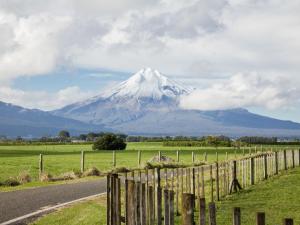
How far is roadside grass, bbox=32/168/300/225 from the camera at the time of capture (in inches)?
659

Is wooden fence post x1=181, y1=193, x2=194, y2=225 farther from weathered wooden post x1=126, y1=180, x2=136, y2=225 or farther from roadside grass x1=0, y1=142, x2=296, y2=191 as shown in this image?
roadside grass x1=0, y1=142, x2=296, y2=191

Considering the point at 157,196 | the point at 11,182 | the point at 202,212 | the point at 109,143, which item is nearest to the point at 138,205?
the point at 157,196

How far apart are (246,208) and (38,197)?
8.72 metres

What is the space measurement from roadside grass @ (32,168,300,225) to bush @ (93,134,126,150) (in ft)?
284

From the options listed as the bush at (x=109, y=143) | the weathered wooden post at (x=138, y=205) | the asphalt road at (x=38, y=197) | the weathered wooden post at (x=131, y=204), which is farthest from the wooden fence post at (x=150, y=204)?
the bush at (x=109, y=143)

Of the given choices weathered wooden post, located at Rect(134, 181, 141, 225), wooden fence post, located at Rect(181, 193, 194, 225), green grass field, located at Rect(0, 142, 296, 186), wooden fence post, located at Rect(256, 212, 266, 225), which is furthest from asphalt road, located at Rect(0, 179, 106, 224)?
wooden fence post, located at Rect(256, 212, 266, 225)

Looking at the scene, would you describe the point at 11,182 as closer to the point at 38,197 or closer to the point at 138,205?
the point at 38,197

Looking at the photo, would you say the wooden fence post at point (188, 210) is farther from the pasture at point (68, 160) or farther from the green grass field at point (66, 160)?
the pasture at point (68, 160)

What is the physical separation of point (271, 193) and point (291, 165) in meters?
18.9

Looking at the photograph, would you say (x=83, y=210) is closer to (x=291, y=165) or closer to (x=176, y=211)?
(x=176, y=211)

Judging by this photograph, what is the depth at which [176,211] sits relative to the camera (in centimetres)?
1798

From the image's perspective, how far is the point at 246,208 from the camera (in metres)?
19.1

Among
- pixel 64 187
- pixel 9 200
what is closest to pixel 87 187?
pixel 64 187

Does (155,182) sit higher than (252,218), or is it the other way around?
(155,182)
